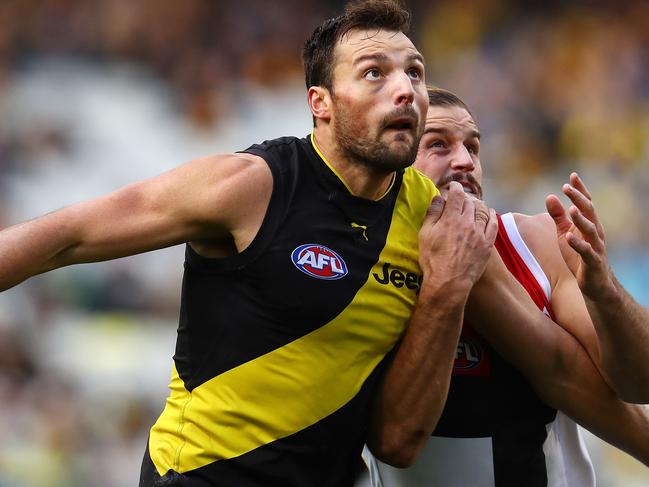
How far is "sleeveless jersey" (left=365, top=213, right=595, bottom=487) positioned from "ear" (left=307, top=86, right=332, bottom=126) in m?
0.96

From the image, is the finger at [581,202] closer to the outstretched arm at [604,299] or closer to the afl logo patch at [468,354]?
the outstretched arm at [604,299]

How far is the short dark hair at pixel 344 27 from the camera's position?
3.30m

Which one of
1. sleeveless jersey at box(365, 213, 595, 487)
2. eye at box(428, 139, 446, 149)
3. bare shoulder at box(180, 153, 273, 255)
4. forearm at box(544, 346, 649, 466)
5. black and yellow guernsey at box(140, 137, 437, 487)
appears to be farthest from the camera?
eye at box(428, 139, 446, 149)

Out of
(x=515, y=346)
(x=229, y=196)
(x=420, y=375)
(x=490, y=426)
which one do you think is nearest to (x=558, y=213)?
(x=515, y=346)

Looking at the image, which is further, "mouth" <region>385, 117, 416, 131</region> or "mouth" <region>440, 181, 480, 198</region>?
"mouth" <region>440, 181, 480, 198</region>

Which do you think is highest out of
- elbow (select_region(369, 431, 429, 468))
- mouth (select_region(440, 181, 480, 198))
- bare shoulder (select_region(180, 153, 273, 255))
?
Answer: mouth (select_region(440, 181, 480, 198))

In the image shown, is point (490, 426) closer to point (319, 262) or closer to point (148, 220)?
point (319, 262)

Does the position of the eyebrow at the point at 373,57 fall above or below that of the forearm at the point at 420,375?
above

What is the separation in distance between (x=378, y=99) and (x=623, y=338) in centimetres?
113

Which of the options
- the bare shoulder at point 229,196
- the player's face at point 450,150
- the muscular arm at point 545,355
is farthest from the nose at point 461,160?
the bare shoulder at point 229,196

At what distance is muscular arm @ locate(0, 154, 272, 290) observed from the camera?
108 inches

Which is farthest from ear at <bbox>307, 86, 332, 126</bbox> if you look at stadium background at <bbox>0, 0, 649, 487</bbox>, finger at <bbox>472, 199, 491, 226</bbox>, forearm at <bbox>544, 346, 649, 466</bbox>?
stadium background at <bbox>0, 0, 649, 487</bbox>

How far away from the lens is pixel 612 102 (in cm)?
769

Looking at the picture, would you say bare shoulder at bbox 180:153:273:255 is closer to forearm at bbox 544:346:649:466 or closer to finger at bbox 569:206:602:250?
finger at bbox 569:206:602:250
